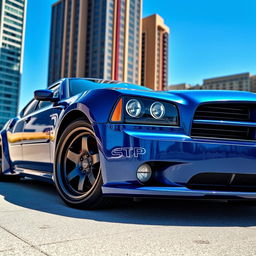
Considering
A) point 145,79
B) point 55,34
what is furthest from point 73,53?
point 145,79

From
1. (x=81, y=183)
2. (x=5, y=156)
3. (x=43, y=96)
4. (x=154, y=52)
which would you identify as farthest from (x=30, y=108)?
(x=154, y=52)

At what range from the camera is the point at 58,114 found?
10.4 ft

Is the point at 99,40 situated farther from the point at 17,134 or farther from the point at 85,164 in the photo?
the point at 85,164

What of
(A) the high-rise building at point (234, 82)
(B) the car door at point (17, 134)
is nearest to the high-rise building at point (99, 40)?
(A) the high-rise building at point (234, 82)

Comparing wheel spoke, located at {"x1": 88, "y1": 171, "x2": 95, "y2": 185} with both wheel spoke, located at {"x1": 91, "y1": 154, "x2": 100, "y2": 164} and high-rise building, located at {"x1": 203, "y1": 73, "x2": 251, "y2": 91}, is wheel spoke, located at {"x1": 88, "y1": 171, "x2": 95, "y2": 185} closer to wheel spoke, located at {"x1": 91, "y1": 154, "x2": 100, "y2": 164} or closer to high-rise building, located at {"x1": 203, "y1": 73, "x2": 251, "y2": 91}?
wheel spoke, located at {"x1": 91, "y1": 154, "x2": 100, "y2": 164}

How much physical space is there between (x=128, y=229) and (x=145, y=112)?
0.82 metres

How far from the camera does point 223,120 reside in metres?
2.41

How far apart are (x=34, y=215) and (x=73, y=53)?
373ft

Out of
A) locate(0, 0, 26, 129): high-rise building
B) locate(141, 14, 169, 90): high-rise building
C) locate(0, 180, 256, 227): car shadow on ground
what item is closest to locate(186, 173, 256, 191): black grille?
locate(0, 180, 256, 227): car shadow on ground

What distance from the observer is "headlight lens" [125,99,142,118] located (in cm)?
233

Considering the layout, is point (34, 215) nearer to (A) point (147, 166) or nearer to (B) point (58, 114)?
(A) point (147, 166)

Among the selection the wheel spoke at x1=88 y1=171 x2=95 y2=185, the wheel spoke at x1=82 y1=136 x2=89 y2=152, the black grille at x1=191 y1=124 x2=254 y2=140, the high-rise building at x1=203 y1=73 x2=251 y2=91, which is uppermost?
the high-rise building at x1=203 y1=73 x2=251 y2=91

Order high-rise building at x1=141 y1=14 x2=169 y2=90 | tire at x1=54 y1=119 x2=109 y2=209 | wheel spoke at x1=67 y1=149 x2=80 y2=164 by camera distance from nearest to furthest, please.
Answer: tire at x1=54 y1=119 x2=109 y2=209 → wheel spoke at x1=67 y1=149 x2=80 y2=164 → high-rise building at x1=141 y1=14 x2=169 y2=90

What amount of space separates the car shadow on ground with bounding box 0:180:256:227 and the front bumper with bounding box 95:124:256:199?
0.20 metres
